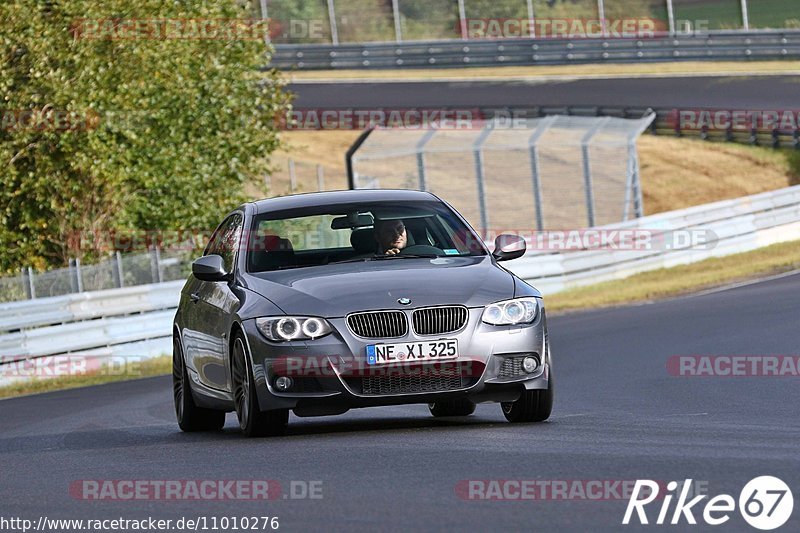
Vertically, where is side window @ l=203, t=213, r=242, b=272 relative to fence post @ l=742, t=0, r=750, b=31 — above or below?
above

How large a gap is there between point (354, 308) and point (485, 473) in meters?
2.08

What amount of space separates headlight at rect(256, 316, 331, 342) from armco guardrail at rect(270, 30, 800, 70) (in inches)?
1522

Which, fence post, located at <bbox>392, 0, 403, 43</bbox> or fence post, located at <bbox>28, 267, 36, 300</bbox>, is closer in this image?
fence post, located at <bbox>28, 267, 36, 300</bbox>

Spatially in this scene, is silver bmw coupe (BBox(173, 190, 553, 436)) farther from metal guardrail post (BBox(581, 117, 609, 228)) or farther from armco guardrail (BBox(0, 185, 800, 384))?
metal guardrail post (BBox(581, 117, 609, 228))

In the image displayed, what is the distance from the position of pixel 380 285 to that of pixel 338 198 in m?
1.54

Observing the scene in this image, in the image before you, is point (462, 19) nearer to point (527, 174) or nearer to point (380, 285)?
point (527, 174)

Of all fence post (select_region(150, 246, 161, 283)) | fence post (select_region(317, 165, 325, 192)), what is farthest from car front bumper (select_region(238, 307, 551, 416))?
fence post (select_region(317, 165, 325, 192))

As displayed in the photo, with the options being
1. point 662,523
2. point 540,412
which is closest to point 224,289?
point 540,412

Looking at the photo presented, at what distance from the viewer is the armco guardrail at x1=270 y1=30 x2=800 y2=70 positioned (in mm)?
47375

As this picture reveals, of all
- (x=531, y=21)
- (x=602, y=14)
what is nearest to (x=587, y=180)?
(x=602, y=14)

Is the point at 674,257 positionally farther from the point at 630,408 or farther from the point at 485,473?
the point at 485,473

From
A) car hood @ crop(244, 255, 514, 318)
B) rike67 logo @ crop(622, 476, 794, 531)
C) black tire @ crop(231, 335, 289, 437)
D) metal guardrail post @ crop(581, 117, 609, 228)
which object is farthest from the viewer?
metal guardrail post @ crop(581, 117, 609, 228)

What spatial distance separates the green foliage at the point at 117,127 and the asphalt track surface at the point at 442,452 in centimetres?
1073

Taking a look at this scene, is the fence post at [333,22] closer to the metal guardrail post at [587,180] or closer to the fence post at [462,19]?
the fence post at [462,19]
